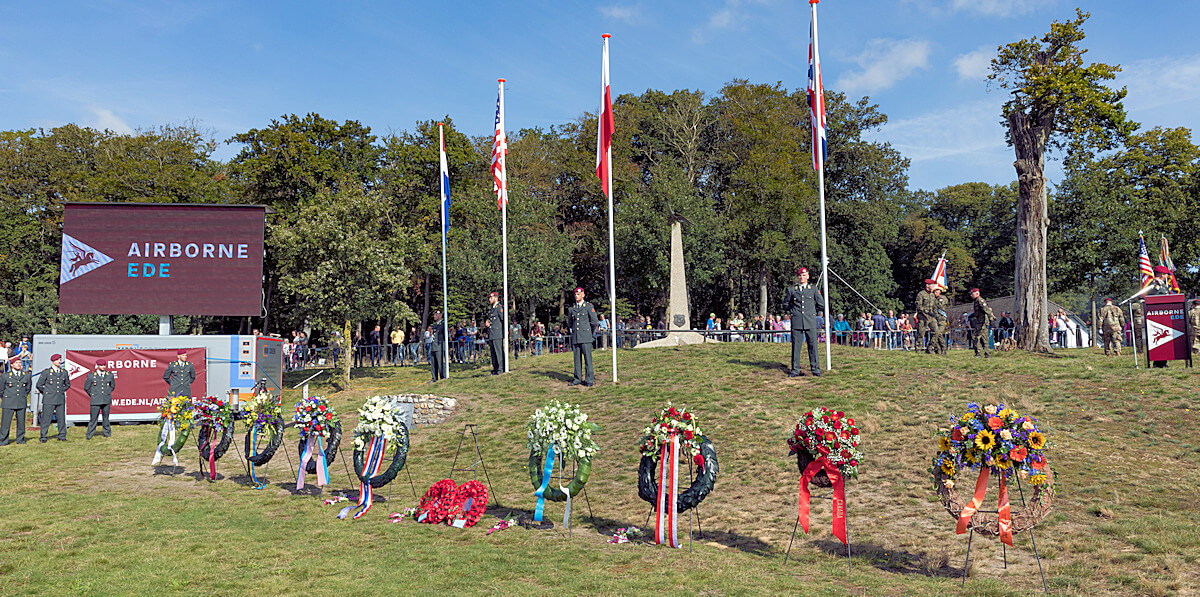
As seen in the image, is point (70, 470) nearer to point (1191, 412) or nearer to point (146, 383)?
point (146, 383)

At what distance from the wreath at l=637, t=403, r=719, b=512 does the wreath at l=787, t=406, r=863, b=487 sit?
1105 mm

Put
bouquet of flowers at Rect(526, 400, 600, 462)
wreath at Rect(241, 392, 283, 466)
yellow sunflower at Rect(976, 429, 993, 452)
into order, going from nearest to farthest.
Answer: yellow sunflower at Rect(976, 429, 993, 452) < bouquet of flowers at Rect(526, 400, 600, 462) < wreath at Rect(241, 392, 283, 466)

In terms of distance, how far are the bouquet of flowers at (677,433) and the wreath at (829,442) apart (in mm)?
1179

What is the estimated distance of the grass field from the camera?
7.32 meters

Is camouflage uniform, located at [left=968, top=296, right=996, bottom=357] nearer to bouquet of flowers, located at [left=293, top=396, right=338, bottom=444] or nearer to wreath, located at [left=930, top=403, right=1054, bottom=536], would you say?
wreath, located at [left=930, top=403, right=1054, bottom=536]

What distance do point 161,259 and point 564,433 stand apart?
20770mm

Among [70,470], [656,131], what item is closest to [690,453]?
[70,470]

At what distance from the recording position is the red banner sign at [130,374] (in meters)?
21.7

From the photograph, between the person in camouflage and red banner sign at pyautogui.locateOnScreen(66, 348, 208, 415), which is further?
the person in camouflage

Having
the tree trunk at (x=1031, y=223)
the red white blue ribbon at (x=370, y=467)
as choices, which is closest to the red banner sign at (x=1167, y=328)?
the tree trunk at (x=1031, y=223)

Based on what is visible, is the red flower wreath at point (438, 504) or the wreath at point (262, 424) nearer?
the red flower wreath at point (438, 504)

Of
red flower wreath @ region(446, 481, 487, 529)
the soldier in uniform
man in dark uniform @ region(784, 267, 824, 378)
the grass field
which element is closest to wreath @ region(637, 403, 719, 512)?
the grass field

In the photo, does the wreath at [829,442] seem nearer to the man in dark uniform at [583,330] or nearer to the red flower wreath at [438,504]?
the red flower wreath at [438,504]

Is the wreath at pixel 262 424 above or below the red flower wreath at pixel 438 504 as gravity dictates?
above
